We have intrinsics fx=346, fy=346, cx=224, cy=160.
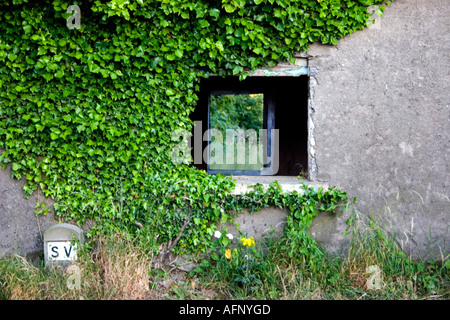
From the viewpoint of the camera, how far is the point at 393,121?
3521 millimetres

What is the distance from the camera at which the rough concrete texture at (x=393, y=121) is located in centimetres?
348

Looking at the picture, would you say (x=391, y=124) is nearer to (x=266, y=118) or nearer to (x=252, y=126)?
(x=266, y=118)

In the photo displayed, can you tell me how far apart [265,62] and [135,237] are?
Answer: 2.23 metres

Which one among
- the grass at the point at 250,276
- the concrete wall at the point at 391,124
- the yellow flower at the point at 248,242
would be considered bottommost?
the grass at the point at 250,276

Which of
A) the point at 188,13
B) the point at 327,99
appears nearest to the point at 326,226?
the point at 327,99

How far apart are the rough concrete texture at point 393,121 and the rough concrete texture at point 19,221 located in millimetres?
2897

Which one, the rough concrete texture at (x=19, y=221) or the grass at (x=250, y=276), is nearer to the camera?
the grass at (x=250, y=276)

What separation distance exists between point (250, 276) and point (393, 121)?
211cm

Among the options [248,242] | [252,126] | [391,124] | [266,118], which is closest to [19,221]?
[248,242]

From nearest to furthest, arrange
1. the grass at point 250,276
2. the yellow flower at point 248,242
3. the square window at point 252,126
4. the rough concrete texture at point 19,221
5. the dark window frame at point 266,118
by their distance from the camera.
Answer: the grass at point 250,276 < the yellow flower at point 248,242 < the rough concrete texture at point 19,221 < the dark window frame at point 266,118 < the square window at point 252,126

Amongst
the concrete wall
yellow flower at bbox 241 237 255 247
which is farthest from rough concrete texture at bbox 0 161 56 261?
the concrete wall

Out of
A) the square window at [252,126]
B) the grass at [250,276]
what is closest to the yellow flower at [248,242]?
the grass at [250,276]

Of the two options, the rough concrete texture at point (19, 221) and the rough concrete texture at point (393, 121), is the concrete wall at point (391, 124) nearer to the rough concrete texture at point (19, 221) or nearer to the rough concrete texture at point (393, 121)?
the rough concrete texture at point (393, 121)

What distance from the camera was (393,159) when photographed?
139 inches
